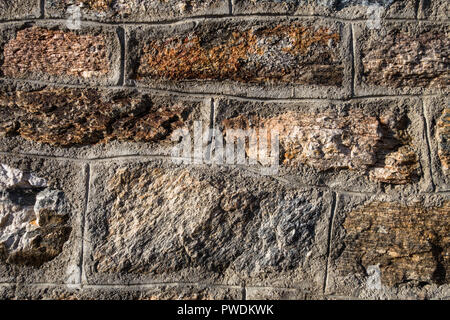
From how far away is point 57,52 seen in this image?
1.22 m

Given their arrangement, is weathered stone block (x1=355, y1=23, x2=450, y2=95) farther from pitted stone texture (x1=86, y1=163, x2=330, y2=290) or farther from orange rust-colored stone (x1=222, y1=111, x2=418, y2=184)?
pitted stone texture (x1=86, y1=163, x2=330, y2=290)

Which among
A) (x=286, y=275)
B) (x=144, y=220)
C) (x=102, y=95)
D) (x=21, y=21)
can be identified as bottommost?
(x=286, y=275)

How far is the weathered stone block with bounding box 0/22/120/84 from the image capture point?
1.22 m

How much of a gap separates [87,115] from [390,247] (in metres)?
0.90

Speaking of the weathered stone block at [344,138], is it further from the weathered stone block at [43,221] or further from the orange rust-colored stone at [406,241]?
the weathered stone block at [43,221]

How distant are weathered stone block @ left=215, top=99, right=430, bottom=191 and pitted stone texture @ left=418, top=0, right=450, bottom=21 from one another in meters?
0.23

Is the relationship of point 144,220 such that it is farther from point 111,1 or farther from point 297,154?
point 111,1

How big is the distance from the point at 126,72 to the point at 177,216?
1.37 feet

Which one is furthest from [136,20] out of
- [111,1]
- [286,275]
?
[286,275]

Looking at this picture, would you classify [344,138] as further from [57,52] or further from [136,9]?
[57,52]

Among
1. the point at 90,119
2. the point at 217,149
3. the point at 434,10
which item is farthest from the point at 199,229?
the point at 434,10

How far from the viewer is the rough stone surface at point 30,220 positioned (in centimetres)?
121

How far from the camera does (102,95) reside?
4.00 ft

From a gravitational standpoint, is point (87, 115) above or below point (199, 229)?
above
